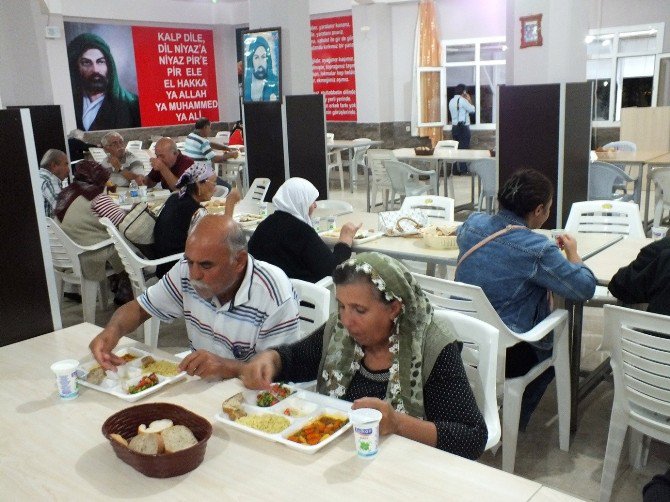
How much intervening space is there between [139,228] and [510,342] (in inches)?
105

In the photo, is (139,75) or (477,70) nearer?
(477,70)

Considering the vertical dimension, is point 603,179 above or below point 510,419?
above

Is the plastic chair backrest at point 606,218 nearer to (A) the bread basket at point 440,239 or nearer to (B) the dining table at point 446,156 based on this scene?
(A) the bread basket at point 440,239

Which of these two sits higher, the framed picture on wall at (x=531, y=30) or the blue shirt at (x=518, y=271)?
the framed picture on wall at (x=531, y=30)

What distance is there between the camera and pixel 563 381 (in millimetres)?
2975

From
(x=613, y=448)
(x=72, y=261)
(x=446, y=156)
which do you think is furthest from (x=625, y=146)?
(x=72, y=261)

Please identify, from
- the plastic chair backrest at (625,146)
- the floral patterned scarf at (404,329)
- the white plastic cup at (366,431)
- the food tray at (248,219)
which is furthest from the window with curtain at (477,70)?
the white plastic cup at (366,431)

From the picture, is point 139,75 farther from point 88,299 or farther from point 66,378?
point 66,378

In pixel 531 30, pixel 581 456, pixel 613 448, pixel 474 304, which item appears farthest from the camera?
pixel 531 30

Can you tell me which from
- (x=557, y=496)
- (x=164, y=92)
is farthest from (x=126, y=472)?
(x=164, y=92)

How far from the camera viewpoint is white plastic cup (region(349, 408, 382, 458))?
1.50m

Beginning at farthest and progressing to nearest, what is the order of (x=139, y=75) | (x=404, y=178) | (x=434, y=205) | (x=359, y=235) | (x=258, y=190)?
(x=139, y=75) < (x=404, y=178) < (x=258, y=190) < (x=434, y=205) < (x=359, y=235)

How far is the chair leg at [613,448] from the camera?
2449 mm

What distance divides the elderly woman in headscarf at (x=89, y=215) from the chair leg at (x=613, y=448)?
3.45 metres
